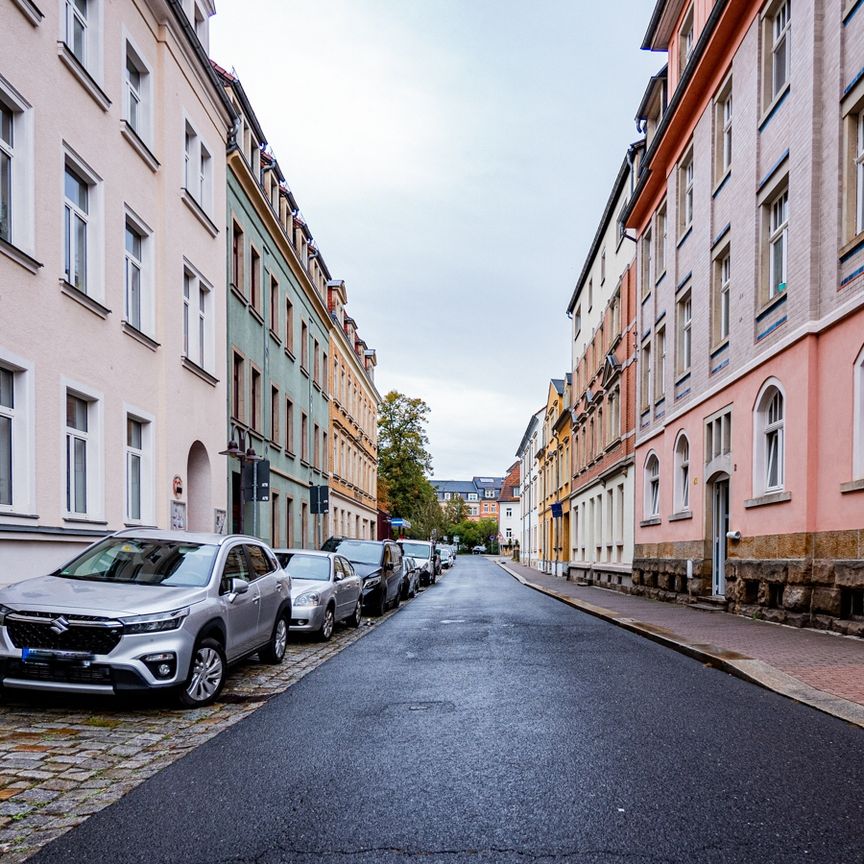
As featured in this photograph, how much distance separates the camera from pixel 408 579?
25797 mm

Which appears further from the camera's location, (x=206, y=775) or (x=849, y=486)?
(x=849, y=486)

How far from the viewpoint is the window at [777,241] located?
1482 cm

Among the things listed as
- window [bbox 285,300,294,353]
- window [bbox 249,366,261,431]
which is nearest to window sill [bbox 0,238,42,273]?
window [bbox 249,366,261,431]

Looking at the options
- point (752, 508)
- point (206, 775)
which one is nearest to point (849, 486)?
point (752, 508)

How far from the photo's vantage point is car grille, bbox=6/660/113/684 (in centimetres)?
693

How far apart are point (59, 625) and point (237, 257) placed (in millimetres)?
16912

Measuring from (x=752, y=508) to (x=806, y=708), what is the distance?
28.2ft

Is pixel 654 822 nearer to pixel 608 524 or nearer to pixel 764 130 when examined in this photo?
pixel 764 130

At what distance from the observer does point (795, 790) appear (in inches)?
190

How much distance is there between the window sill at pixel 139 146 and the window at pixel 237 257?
6.32 metres

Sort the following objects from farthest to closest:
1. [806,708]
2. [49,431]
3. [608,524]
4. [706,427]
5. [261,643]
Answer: [608,524] → [706,427] → [49,431] → [261,643] → [806,708]

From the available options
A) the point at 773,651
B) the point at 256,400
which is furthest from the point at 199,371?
the point at 773,651

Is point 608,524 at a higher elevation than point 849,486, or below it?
below

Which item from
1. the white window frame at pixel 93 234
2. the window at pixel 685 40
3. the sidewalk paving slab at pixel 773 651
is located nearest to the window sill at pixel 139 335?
the white window frame at pixel 93 234
